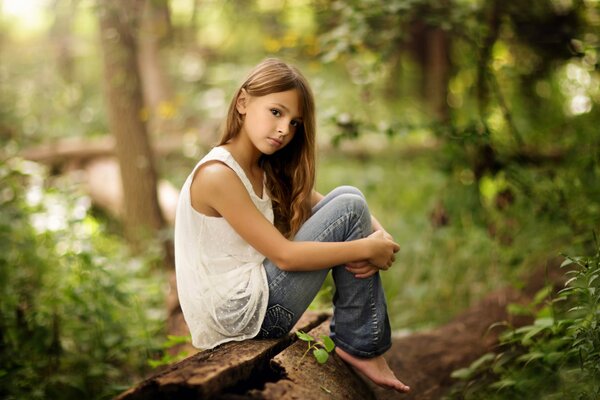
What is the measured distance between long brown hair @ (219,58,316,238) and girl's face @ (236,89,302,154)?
0.10 feet

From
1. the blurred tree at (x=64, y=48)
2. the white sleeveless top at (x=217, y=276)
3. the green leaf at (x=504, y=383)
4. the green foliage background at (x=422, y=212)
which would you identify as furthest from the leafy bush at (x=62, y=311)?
the blurred tree at (x=64, y=48)

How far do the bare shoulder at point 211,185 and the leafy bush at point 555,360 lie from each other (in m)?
1.28

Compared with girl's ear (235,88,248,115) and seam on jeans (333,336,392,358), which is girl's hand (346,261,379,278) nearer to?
seam on jeans (333,336,392,358)

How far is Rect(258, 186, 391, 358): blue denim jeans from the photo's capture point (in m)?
2.36

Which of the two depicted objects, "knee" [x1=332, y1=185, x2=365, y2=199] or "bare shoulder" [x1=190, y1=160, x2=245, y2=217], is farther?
"knee" [x1=332, y1=185, x2=365, y2=199]

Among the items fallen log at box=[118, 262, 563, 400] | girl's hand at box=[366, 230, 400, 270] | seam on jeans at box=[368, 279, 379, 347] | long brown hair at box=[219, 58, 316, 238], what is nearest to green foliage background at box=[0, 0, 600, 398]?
fallen log at box=[118, 262, 563, 400]

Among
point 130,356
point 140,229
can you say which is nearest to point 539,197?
point 130,356

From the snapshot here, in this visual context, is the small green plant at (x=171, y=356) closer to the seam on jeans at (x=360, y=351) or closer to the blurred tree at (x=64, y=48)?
the seam on jeans at (x=360, y=351)

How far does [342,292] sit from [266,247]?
43 cm

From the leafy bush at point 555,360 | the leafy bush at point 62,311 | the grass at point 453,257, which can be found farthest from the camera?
the grass at point 453,257

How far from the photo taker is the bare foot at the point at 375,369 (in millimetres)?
2490

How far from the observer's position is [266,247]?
2279 mm

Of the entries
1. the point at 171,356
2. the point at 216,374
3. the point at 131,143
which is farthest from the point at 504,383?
the point at 131,143

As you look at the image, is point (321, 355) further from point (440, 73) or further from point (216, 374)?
point (440, 73)
